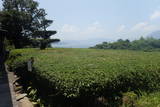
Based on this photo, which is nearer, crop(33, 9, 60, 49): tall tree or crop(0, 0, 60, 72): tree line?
crop(0, 0, 60, 72): tree line

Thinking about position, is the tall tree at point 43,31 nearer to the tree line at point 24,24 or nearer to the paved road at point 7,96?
the tree line at point 24,24

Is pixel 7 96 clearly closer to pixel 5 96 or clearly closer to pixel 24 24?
pixel 5 96

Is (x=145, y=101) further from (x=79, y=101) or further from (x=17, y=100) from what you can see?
(x=17, y=100)

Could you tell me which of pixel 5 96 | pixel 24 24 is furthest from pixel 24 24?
pixel 5 96

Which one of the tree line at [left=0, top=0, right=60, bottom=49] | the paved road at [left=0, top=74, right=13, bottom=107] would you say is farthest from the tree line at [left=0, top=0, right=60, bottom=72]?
the paved road at [left=0, top=74, right=13, bottom=107]

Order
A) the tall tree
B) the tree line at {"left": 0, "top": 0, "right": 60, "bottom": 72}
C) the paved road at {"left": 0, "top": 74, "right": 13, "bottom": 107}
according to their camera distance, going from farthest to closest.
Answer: the tall tree
the tree line at {"left": 0, "top": 0, "right": 60, "bottom": 72}
the paved road at {"left": 0, "top": 74, "right": 13, "bottom": 107}

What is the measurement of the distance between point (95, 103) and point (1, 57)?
16238 mm

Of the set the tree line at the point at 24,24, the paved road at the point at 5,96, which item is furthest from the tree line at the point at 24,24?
the paved road at the point at 5,96

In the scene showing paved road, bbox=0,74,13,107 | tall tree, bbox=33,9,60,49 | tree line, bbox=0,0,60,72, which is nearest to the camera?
paved road, bbox=0,74,13,107

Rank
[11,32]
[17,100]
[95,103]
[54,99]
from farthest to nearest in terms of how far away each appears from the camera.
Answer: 1. [11,32]
2. [17,100]
3. [54,99]
4. [95,103]

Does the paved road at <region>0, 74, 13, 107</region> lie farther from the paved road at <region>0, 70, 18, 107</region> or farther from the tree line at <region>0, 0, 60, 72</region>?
the tree line at <region>0, 0, 60, 72</region>

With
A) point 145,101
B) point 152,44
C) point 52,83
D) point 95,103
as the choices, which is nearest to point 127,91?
point 145,101

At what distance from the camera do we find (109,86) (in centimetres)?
436

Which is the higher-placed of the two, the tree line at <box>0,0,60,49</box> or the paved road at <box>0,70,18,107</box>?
the tree line at <box>0,0,60,49</box>
